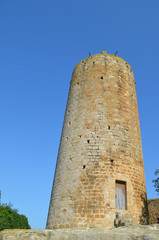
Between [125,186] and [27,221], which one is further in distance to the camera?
[27,221]

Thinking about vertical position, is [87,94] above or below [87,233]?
above

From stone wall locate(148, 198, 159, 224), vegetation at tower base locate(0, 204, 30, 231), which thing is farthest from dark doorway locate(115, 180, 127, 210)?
vegetation at tower base locate(0, 204, 30, 231)

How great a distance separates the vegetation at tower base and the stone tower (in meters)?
8.62

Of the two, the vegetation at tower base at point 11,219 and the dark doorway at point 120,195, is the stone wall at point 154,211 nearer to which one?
the dark doorway at point 120,195

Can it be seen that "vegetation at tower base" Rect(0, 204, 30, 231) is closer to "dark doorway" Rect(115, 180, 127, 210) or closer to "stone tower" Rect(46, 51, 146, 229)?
"stone tower" Rect(46, 51, 146, 229)

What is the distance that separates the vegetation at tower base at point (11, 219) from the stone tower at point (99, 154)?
28.3ft

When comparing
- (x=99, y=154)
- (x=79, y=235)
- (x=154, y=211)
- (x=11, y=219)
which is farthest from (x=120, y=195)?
(x=11, y=219)

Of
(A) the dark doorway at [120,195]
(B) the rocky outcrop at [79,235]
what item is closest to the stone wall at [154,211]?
(A) the dark doorway at [120,195]

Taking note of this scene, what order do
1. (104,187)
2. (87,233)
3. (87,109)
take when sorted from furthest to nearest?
(87,109) < (104,187) < (87,233)

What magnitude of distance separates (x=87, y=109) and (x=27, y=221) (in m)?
13.7

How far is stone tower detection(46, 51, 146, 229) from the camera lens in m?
10.5

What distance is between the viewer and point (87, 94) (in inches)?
536

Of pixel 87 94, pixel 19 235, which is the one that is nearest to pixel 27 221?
pixel 87 94

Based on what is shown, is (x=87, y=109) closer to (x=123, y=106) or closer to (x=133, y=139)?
(x=123, y=106)
